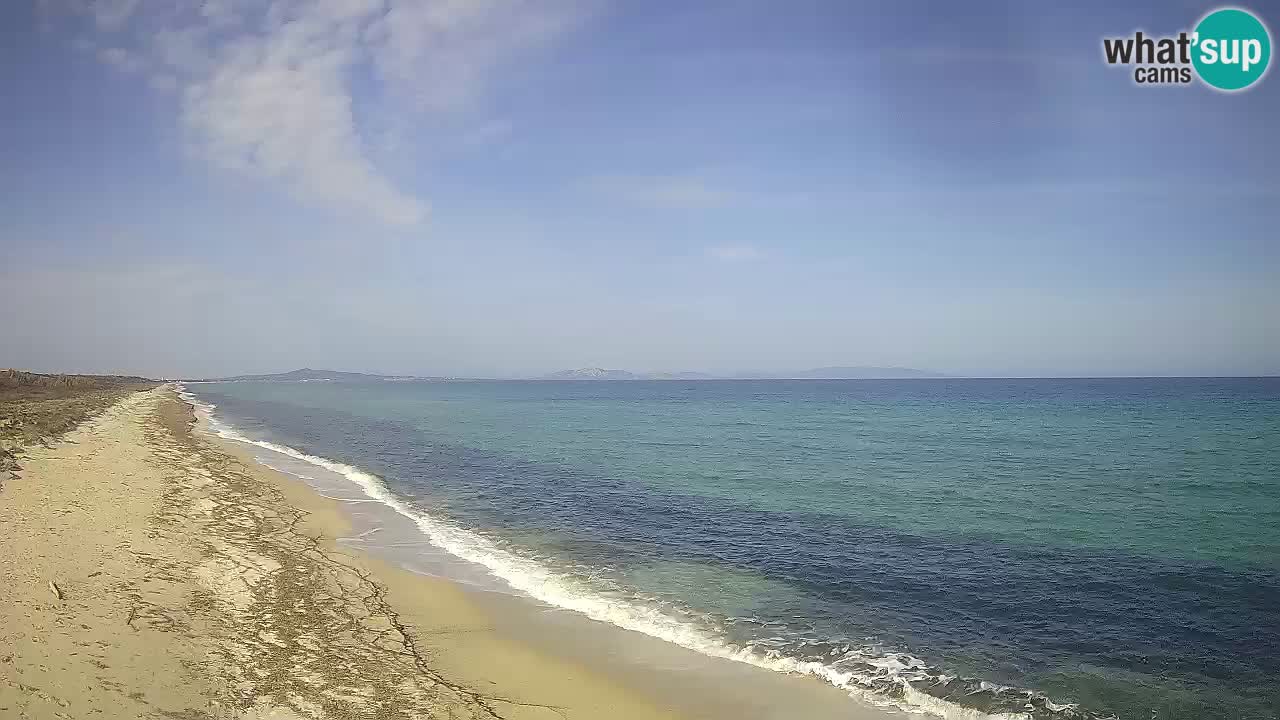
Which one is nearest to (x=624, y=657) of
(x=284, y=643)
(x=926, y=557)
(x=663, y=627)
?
(x=663, y=627)

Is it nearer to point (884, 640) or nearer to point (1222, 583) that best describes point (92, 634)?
point (884, 640)

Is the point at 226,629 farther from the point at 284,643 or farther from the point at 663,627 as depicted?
the point at 663,627

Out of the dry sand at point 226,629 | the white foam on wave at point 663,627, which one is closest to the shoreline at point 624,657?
the white foam on wave at point 663,627

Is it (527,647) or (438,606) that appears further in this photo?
(438,606)

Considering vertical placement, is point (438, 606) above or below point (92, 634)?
below

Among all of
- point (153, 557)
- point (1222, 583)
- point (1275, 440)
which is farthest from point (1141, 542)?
point (1275, 440)

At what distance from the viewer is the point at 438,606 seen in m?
12.0

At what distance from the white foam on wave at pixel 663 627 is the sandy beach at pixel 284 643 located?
40cm

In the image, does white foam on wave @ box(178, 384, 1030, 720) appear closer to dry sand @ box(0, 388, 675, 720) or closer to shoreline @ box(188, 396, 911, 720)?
shoreline @ box(188, 396, 911, 720)

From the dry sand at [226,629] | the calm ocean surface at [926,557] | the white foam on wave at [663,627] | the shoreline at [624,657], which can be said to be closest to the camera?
the dry sand at [226,629]

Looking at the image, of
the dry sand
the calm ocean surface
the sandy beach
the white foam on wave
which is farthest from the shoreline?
the calm ocean surface

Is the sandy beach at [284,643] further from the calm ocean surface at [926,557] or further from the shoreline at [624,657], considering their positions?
the calm ocean surface at [926,557]

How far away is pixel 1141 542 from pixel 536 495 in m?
18.4

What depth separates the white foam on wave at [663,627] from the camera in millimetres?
8836
